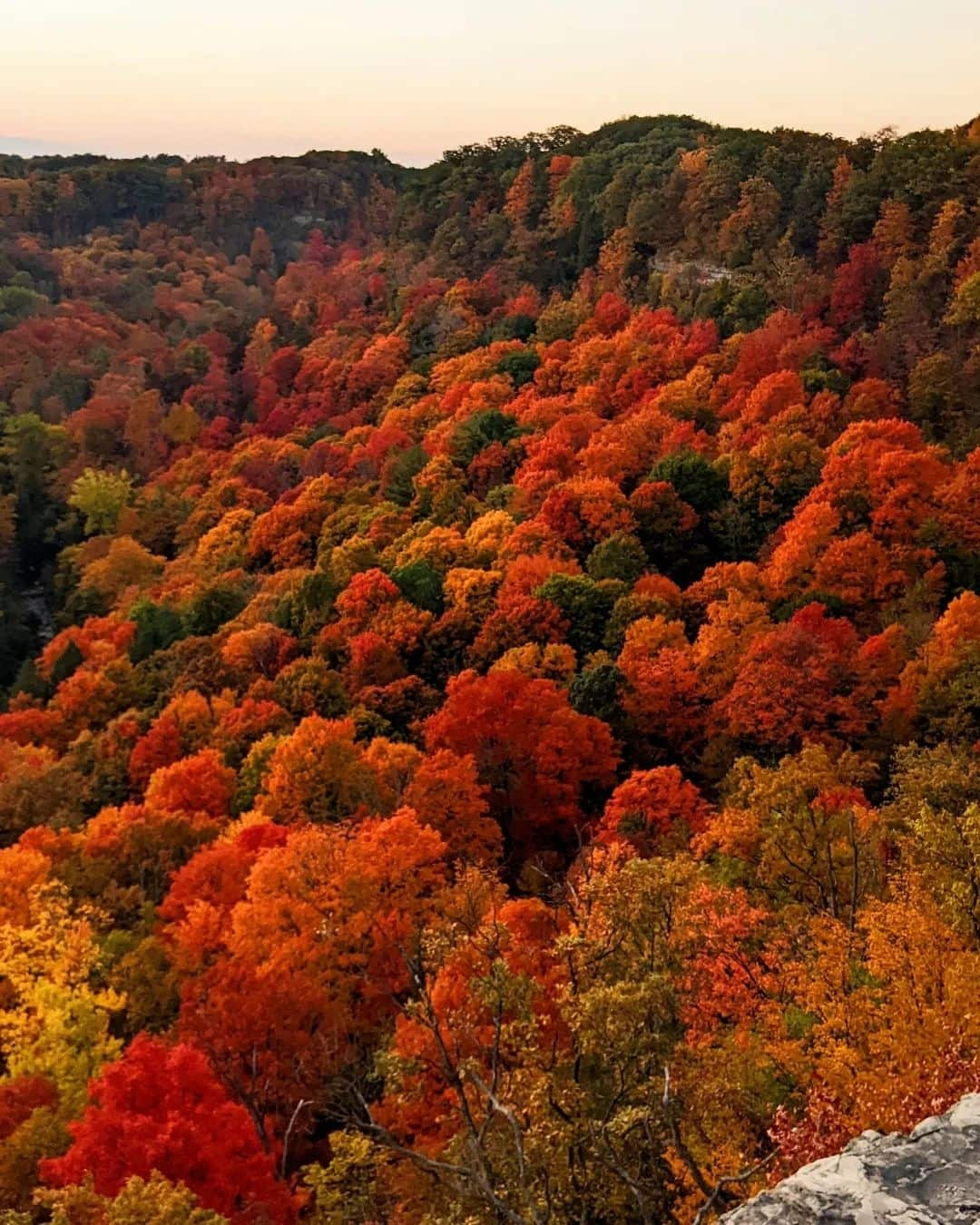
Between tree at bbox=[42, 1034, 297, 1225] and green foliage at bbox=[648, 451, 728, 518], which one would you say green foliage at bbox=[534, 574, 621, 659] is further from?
tree at bbox=[42, 1034, 297, 1225]

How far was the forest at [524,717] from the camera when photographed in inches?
763

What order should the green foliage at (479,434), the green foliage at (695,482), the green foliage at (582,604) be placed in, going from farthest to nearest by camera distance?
the green foliage at (479,434), the green foliage at (695,482), the green foliage at (582,604)

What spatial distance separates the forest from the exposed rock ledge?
1023mm

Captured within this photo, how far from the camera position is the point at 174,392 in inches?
5074

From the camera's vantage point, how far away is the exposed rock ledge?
34.6ft

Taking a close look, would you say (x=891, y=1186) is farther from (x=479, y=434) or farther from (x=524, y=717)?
(x=479, y=434)

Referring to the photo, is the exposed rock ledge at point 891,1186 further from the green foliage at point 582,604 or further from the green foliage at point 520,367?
the green foliage at point 520,367

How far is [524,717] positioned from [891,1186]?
38345 millimetres

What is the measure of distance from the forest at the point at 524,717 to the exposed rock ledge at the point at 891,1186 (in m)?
1.02

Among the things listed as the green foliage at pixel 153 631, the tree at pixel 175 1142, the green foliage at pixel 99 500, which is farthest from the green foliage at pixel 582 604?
the green foliage at pixel 99 500

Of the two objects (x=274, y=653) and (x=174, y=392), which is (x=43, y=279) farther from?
(x=274, y=653)

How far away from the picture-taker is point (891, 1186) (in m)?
10.9

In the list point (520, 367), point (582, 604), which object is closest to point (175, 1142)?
point (582, 604)

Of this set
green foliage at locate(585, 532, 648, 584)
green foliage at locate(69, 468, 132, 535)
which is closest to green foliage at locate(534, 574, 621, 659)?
green foliage at locate(585, 532, 648, 584)
